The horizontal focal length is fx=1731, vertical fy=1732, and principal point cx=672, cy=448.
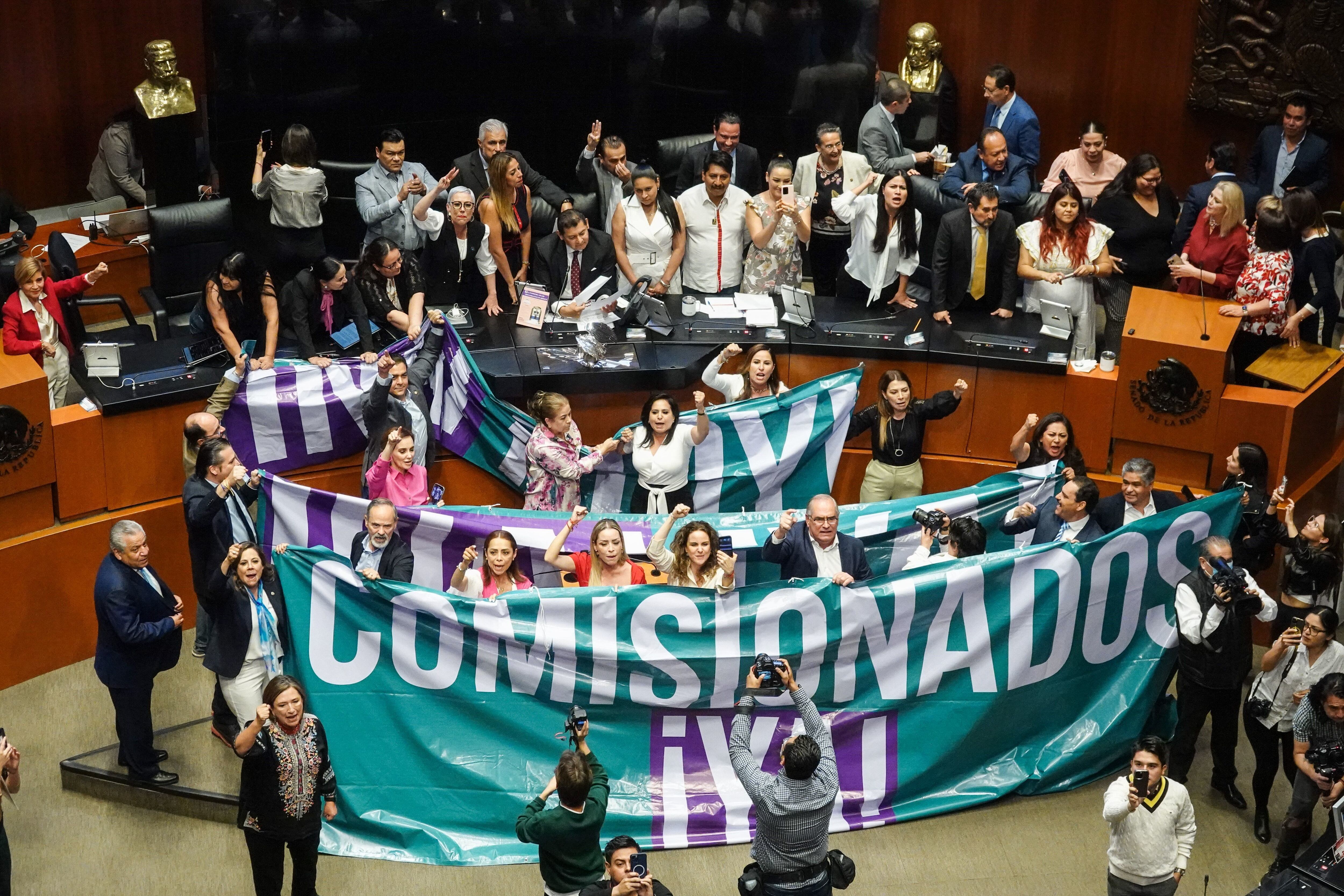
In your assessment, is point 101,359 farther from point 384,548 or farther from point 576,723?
point 576,723

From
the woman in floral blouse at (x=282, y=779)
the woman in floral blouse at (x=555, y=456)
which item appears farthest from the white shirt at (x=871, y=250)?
the woman in floral blouse at (x=282, y=779)

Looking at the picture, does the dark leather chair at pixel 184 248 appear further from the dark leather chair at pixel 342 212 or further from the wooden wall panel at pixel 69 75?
the wooden wall panel at pixel 69 75

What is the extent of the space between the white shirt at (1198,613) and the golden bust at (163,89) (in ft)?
23.8

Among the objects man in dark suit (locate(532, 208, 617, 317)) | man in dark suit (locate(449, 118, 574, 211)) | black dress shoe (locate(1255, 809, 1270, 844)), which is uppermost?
man in dark suit (locate(449, 118, 574, 211))

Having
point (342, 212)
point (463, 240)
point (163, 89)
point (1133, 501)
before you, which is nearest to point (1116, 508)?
point (1133, 501)

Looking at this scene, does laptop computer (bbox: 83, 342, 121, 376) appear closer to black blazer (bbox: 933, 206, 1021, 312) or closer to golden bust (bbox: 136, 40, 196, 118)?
golden bust (bbox: 136, 40, 196, 118)

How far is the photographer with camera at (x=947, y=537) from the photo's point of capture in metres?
8.48

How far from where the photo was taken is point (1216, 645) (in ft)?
26.7

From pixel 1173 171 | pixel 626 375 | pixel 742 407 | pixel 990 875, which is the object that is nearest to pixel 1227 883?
pixel 990 875

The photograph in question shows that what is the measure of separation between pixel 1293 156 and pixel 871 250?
3191mm

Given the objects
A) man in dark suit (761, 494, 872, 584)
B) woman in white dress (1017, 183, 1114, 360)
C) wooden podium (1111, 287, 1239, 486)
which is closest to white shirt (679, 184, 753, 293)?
woman in white dress (1017, 183, 1114, 360)

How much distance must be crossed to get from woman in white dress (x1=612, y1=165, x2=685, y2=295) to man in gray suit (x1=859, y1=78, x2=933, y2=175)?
1.87 meters

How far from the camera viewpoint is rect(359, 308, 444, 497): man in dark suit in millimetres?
9438

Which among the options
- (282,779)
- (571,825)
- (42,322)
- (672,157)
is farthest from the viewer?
(672,157)
